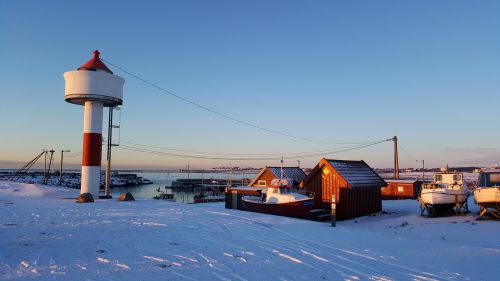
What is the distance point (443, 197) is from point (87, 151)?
81.4 feet

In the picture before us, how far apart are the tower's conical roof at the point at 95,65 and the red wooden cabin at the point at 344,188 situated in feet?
60.4

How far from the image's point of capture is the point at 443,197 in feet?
78.7

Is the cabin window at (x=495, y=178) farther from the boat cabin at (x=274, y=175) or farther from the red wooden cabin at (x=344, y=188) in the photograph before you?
the boat cabin at (x=274, y=175)

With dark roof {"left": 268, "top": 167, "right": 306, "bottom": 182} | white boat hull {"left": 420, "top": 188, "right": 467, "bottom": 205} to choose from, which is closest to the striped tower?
dark roof {"left": 268, "top": 167, "right": 306, "bottom": 182}

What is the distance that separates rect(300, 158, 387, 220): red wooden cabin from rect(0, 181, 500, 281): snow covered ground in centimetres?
1215

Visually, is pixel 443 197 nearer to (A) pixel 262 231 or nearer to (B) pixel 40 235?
(A) pixel 262 231

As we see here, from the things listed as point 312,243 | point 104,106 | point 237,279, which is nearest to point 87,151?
point 104,106

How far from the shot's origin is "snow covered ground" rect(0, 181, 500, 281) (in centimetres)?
772

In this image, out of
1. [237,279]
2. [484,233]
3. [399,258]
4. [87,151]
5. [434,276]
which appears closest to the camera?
[237,279]

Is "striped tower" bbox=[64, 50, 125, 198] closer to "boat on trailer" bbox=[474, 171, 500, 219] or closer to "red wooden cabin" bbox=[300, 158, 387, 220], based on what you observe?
"red wooden cabin" bbox=[300, 158, 387, 220]

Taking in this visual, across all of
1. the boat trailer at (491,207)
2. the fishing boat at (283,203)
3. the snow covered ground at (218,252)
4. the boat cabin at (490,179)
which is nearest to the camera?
the snow covered ground at (218,252)

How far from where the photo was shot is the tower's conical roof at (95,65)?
86.8 ft

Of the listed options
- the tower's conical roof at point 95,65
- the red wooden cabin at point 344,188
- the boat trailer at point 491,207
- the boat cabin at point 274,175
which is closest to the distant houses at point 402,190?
the boat cabin at point 274,175

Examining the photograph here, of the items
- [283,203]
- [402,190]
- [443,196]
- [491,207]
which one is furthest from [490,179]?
[402,190]
